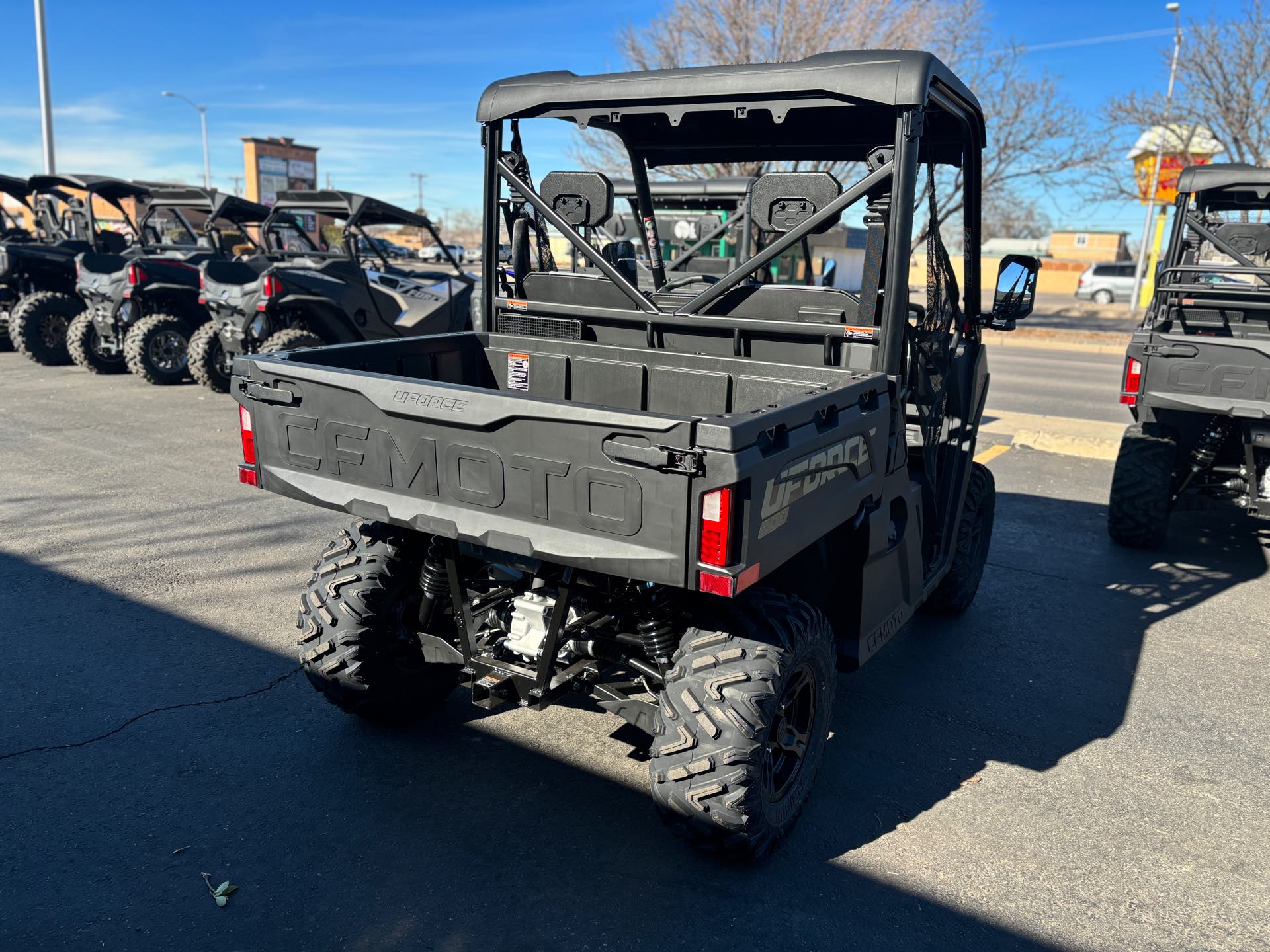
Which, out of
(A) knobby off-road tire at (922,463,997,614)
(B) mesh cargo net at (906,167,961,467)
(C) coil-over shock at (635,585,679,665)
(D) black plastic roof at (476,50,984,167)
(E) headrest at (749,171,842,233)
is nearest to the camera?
(C) coil-over shock at (635,585,679,665)

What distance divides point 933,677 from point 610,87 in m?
2.93

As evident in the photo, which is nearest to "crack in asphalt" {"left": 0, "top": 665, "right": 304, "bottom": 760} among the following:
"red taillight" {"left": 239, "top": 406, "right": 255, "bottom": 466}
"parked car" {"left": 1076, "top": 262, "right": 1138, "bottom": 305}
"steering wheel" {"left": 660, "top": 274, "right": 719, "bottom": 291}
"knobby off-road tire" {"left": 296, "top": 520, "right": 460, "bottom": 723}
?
"knobby off-road tire" {"left": 296, "top": 520, "right": 460, "bottom": 723}

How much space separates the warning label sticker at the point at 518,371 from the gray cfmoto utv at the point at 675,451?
2cm

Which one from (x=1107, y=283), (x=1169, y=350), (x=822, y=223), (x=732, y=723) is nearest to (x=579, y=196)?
(x=822, y=223)

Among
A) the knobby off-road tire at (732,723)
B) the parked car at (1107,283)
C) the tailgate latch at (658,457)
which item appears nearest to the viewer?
the tailgate latch at (658,457)

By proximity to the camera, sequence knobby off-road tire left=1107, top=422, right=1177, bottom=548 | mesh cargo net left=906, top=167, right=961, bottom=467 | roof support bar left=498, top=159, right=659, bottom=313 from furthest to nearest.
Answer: knobby off-road tire left=1107, top=422, right=1177, bottom=548 < mesh cargo net left=906, top=167, right=961, bottom=467 < roof support bar left=498, top=159, right=659, bottom=313

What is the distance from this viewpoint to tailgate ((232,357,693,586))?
100 inches

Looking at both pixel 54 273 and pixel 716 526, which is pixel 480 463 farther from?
pixel 54 273

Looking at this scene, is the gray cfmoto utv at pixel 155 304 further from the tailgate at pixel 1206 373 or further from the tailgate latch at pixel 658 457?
the tailgate latch at pixel 658 457

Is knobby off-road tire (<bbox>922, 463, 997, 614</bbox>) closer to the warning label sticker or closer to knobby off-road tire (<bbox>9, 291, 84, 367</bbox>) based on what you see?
the warning label sticker

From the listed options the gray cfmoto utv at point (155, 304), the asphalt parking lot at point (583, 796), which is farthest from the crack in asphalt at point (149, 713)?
the gray cfmoto utv at point (155, 304)

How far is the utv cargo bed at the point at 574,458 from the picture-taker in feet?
8.22

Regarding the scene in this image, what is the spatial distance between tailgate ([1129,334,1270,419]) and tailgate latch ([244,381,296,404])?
489cm

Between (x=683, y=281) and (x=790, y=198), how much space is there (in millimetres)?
1030
